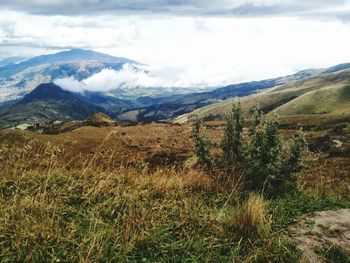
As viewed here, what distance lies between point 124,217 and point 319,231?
3872 millimetres

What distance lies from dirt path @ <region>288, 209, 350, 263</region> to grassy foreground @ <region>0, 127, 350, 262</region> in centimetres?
25

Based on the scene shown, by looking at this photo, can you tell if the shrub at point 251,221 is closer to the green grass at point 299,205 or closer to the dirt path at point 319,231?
the green grass at point 299,205

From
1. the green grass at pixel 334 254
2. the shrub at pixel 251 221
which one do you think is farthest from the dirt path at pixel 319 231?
the shrub at pixel 251 221

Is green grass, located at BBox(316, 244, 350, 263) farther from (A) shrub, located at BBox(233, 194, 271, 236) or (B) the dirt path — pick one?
(A) shrub, located at BBox(233, 194, 271, 236)

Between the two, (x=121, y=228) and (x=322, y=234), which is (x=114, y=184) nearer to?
(x=121, y=228)

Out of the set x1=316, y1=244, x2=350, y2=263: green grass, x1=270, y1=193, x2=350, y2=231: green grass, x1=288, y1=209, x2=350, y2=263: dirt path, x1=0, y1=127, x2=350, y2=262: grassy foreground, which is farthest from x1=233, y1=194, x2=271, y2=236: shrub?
x1=316, y1=244, x2=350, y2=263: green grass

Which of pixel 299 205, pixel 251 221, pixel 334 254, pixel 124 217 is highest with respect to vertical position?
pixel 124 217

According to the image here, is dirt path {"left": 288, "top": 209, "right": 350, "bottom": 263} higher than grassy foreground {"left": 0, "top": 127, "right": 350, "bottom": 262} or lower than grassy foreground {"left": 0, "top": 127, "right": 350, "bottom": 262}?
lower

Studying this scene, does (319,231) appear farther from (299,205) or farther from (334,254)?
(299,205)

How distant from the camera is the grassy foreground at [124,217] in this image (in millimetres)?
6355

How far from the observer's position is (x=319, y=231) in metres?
8.18

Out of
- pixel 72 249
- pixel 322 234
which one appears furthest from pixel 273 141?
pixel 72 249

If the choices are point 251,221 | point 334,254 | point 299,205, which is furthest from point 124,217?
point 299,205

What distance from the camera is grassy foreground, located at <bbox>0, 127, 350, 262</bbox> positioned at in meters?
6.36
